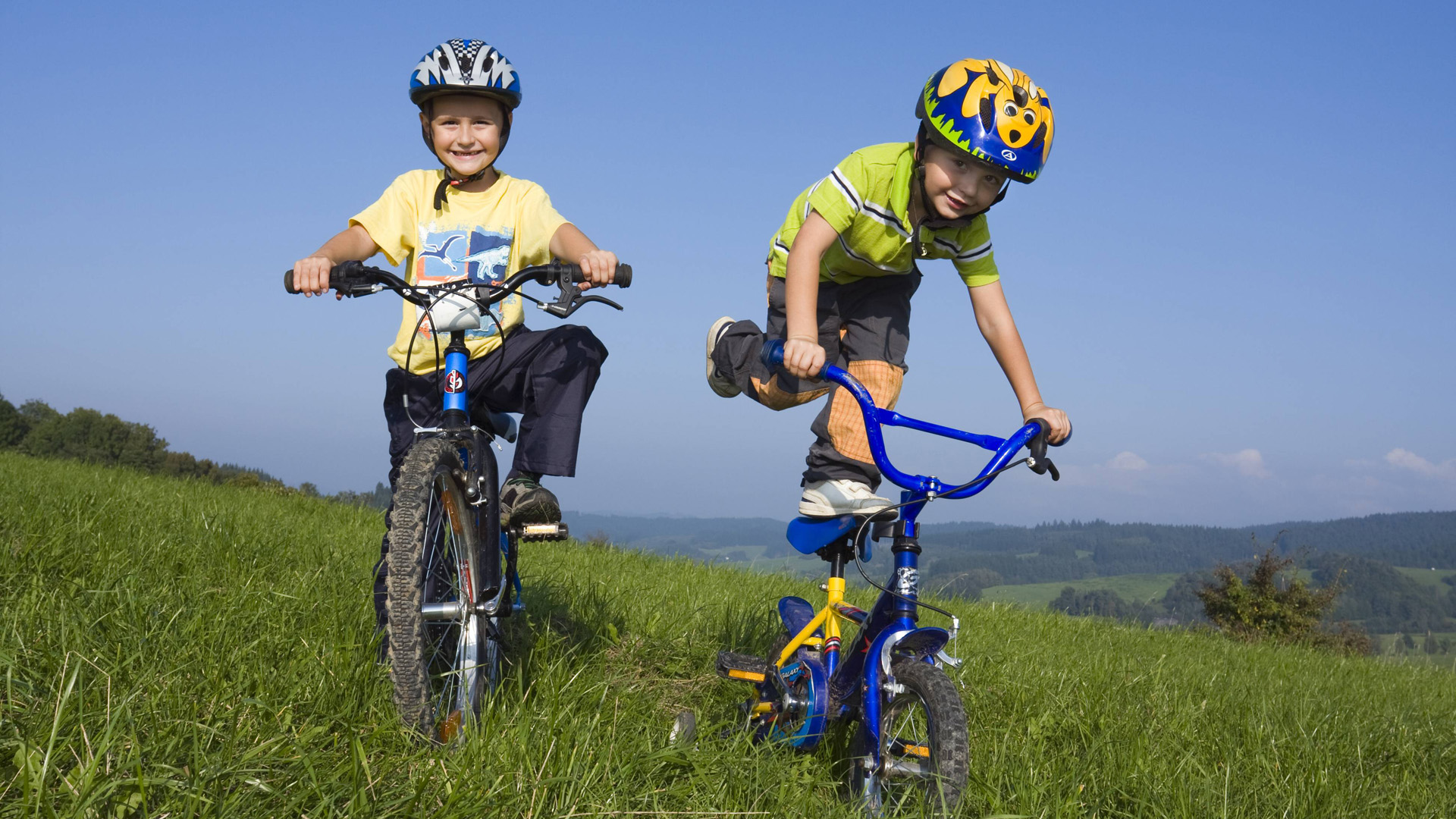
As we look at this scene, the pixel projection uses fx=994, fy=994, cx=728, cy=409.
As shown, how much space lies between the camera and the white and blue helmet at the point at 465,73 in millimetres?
3400

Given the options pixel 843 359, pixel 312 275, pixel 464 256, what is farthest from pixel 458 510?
pixel 843 359

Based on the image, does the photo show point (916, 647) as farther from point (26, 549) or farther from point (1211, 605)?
point (1211, 605)

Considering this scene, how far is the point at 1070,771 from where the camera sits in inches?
127

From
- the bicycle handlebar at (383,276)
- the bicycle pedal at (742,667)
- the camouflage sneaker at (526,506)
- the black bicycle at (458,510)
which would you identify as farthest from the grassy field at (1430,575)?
the black bicycle at (458,510)

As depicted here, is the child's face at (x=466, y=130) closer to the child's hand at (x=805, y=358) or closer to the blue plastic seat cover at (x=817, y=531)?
the child's hand at (x=805, y=358)

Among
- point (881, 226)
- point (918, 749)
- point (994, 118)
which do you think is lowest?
point (918, 749)

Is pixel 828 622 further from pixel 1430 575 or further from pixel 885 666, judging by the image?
pixel 1430 575

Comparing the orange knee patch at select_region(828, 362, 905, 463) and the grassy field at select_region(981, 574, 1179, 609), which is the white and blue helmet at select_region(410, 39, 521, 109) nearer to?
the orange knee patch at select_region(828, 362, 905, 463)

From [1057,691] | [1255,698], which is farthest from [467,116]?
[1255,698]

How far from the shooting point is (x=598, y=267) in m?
2.97

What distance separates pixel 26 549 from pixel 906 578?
129 inches

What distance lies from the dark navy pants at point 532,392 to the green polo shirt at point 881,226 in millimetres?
872

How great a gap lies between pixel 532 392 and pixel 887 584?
1335mm

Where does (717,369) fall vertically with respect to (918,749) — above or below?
above
